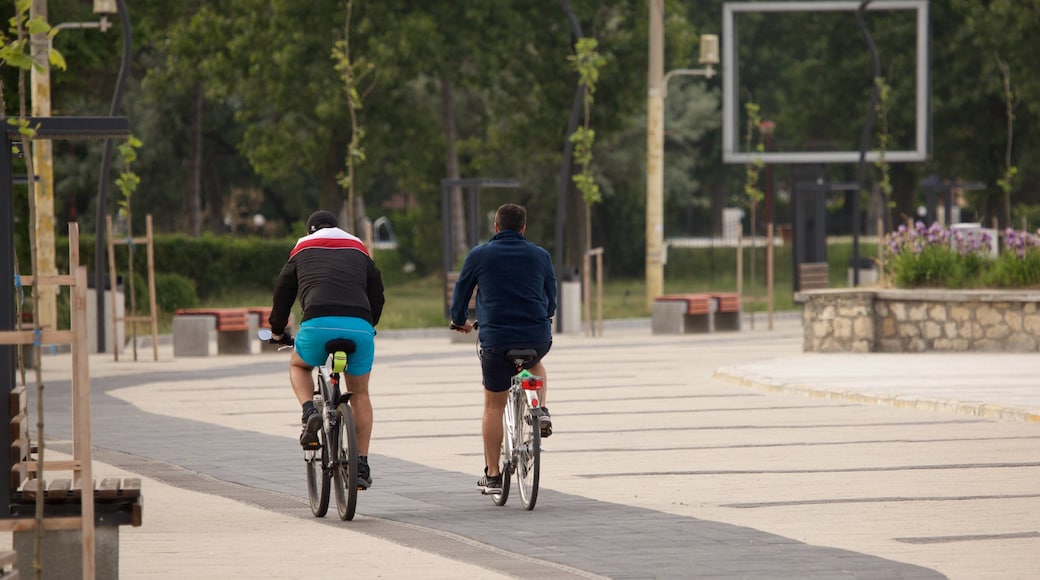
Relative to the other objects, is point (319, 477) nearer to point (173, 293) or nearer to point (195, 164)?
point (173, 293)

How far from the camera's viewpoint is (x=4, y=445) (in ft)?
24.1

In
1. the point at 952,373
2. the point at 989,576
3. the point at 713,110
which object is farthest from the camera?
the point at 713,110

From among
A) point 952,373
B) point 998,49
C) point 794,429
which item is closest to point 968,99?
point 998,49

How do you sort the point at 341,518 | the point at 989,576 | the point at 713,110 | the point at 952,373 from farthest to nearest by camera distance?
Answer: the point at 713,110, the point at 952,373, the point at 341,518, the point at 989,576

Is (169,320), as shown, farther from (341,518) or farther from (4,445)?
(4,445)

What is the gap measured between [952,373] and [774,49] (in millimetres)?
47965

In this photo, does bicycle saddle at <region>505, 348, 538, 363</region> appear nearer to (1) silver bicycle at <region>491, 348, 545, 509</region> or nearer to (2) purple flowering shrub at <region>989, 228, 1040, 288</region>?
(1) silver bicycle at <region>491, 348, 545, 509</region>

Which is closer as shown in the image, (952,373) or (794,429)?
(794,429)

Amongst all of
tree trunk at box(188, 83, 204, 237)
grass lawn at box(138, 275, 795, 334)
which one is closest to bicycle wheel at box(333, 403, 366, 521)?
grass lawn at box(138, 275, 795, 334)

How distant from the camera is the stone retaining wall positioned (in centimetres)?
2180

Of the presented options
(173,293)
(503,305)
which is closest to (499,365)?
(503,305)

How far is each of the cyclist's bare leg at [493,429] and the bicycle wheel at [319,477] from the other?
3.08ft

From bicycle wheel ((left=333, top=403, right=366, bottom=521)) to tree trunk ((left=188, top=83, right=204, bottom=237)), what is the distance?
38.1 metres

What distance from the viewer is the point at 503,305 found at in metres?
10.5
